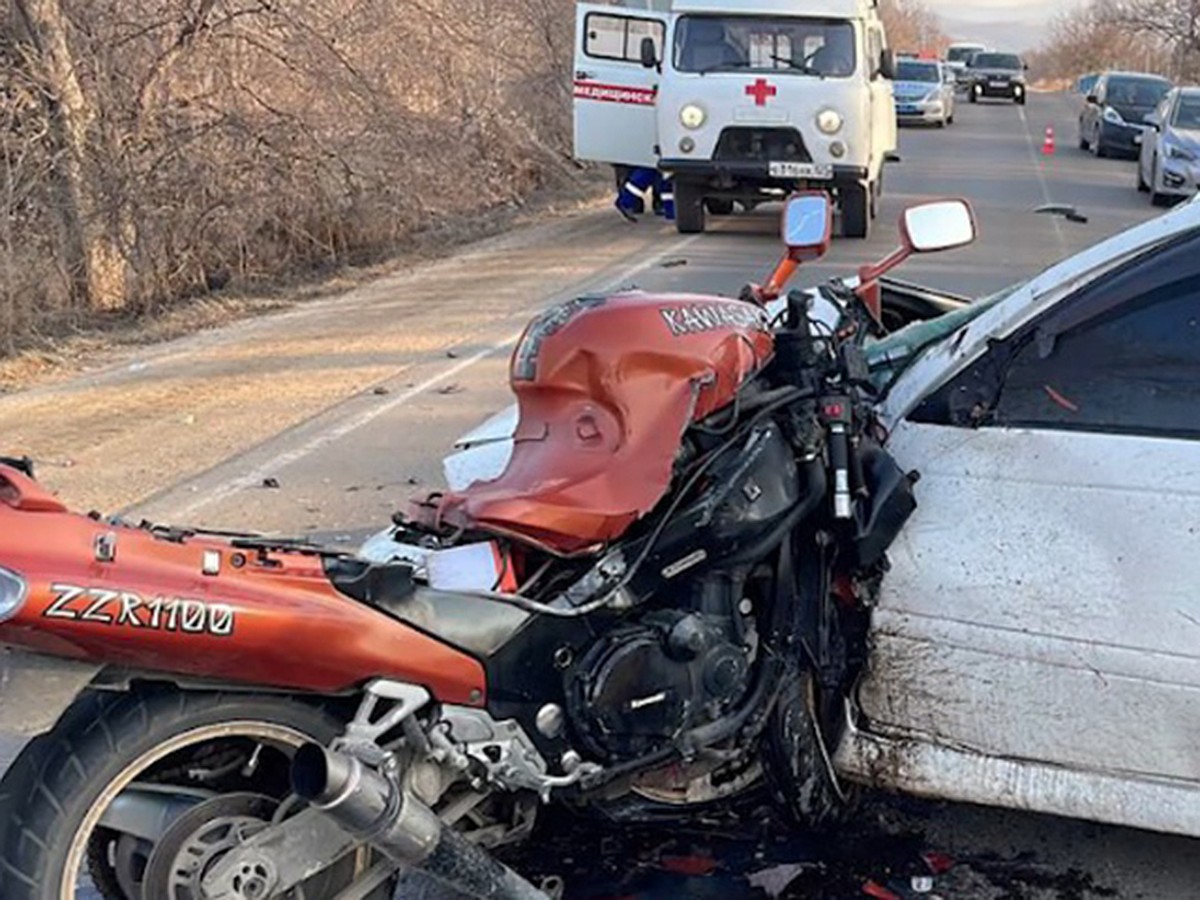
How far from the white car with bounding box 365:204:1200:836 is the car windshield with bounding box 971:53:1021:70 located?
4928 cm

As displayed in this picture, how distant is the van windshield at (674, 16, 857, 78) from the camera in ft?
48.4

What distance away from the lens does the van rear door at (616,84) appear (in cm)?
1572

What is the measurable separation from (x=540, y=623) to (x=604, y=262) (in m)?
11.2

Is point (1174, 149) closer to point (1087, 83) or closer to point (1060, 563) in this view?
point (1060, 563)

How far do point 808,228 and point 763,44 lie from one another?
1160 cm

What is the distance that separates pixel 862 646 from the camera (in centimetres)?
324

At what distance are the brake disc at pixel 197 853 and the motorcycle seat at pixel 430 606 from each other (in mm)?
453

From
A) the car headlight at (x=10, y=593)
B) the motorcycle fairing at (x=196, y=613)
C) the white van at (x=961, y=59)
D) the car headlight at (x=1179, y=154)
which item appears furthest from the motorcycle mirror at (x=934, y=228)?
the white van at (x=961, y=59)

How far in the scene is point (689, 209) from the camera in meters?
15.8

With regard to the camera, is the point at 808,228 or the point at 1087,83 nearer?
the point at 808,228

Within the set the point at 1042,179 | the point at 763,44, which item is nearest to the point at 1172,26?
the point at 1042,179

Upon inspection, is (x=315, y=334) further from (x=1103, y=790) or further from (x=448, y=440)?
(x=1103, y=790)

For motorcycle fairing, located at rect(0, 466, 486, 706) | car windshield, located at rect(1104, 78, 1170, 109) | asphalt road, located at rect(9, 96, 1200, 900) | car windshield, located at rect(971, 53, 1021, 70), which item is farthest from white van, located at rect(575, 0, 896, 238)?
car windshield, located at rect(971, 53, 1021, 70)

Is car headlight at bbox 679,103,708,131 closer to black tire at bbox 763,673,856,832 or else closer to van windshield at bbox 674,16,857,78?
van windshield at bbox 674,16,857,78
